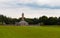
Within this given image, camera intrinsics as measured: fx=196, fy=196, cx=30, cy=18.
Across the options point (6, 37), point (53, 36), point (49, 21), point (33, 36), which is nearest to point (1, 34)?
Answer: point (6, 37)

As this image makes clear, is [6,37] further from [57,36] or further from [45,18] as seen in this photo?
[45,18]

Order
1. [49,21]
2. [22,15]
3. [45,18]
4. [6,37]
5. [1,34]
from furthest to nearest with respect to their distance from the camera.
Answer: [45,18] < [49,21] < [22,15] < [1,34] < [6,37]

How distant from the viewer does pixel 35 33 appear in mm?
32438

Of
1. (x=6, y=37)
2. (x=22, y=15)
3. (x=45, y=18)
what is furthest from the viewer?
(x=45, y=18)

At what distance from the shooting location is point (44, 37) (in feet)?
96.4

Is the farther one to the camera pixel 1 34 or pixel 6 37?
pixel 1 34

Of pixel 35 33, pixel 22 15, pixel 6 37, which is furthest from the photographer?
pixel 22 15

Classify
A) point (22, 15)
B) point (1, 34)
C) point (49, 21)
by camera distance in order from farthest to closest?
point (49, 21), point (22, 15), point (1, 34)

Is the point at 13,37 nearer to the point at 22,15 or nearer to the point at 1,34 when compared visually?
the point at 1,34

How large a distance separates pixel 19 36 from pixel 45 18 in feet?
177

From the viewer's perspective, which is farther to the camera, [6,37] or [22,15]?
[22,15]

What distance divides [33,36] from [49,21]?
1862 inches

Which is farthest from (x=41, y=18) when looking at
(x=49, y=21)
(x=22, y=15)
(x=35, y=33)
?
(x=35, y=33)

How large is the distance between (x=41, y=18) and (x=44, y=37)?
186ft
